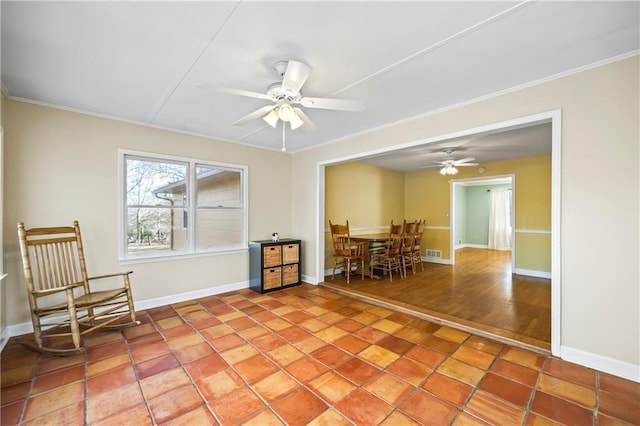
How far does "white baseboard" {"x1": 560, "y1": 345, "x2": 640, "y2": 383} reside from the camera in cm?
197

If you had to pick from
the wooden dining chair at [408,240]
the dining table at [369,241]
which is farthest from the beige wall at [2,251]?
the wooden dining chair at [408,240]

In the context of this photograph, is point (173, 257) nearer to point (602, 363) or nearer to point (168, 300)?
point (168, 300)

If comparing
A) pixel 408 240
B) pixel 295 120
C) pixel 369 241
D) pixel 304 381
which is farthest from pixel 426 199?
pixel 304 381

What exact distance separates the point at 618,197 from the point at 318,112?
2.75 m

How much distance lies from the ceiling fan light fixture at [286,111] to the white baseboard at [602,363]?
121 inches

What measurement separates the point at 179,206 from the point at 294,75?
9.15 feet

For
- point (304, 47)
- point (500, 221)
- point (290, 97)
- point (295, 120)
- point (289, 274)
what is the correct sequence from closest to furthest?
point (304, 47) → point (290, 97) → point (295, 120) → point (289, 274) → point (500, 221)

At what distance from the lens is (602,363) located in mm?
2082

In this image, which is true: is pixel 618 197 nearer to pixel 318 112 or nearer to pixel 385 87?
pixel 385 87

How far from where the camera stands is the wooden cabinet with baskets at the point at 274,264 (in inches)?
163

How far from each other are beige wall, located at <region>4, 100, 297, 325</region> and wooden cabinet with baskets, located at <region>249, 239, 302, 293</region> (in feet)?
1.41

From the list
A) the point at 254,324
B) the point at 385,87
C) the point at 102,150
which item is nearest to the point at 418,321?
the point at 254,324

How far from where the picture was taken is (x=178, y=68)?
2.18m

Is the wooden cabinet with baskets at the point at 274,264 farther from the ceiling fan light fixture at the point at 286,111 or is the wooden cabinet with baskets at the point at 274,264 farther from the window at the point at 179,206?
the ceiling fan light fixture at the point at 286,111
